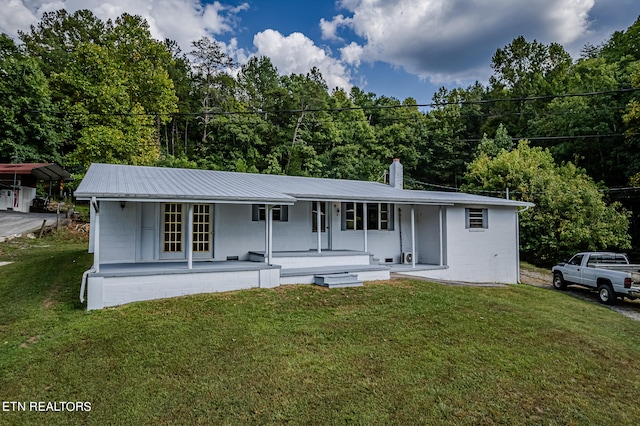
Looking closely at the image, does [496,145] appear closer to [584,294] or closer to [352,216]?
[584,294]

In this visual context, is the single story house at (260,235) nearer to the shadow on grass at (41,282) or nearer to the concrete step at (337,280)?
the concrete step at (337,280)

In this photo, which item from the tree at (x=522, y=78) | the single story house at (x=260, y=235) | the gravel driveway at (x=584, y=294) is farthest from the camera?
the tree at (x=522, y=78)

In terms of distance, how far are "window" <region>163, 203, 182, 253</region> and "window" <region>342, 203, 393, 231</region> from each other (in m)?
5.62

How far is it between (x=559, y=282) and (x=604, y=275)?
246cm

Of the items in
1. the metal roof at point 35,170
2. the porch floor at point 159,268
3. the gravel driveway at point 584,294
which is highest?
the metal roof at point 35,170

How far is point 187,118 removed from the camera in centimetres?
3434

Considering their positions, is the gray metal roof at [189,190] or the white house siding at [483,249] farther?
the white house siding at [483,249]

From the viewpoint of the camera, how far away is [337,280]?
9.76 metres

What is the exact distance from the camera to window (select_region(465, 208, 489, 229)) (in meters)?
13.5

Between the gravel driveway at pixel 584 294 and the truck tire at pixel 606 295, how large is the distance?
171 millimetres

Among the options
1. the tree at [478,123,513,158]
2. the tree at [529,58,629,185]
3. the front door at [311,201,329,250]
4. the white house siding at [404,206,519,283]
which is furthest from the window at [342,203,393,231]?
the tree at [478,123,513,158]

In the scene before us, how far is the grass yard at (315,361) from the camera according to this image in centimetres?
422

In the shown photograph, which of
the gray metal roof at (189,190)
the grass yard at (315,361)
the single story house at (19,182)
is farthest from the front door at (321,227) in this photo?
the single story house at (19,182)

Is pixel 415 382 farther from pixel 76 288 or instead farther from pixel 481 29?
pixel 481 29
